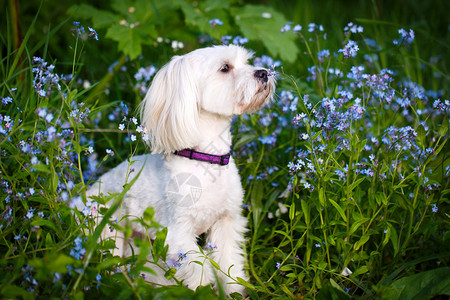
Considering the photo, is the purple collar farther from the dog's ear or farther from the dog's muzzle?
the dog's muzzle

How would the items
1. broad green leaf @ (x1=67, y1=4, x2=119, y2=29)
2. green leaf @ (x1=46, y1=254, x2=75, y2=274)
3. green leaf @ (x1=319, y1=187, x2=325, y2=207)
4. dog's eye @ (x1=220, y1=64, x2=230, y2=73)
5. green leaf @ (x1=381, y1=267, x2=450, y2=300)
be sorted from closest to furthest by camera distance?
1. green leaf @ (x1=46, y1=254, x2=75, y2=274)
2. green leaf @ (x1=381, y1=267, x2=450, y2=300)
3. green leaf @ (x1=319, y1=187, x2=325, y2=207)
4. dog's eye @ (x1=220, y1=64, x2=230, y2=73)
5. broad green leaf @ (x1=67, y1=4, x2=119, y2=29)

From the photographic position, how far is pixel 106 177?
101 inches

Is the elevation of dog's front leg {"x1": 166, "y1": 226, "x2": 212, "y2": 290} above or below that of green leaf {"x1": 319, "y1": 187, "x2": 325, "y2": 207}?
below

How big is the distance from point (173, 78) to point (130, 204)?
857 mm

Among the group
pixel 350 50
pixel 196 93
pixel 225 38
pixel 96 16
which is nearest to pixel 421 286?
pixel 350 50

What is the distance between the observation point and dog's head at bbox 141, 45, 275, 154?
7.20ft

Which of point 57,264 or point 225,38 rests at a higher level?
point 225,38

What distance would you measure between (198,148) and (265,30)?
65.0 inches

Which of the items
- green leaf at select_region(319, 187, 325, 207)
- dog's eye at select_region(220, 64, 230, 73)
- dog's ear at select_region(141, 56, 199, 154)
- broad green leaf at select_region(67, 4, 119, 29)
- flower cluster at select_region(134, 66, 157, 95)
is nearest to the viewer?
green leaf at select_region(319, 187, 325, 207)

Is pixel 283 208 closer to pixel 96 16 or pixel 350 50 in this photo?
pixel 350 50

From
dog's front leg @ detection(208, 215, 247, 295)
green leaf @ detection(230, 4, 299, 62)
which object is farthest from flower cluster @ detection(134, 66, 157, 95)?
dog's front leg @ detection(208, 215, 247, 295)

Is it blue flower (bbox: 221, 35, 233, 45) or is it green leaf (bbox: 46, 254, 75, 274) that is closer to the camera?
green leaf (bbox: 46, 254, 75, 274)

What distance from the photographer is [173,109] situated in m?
2.20

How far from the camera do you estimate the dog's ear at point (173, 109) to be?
216 cm
